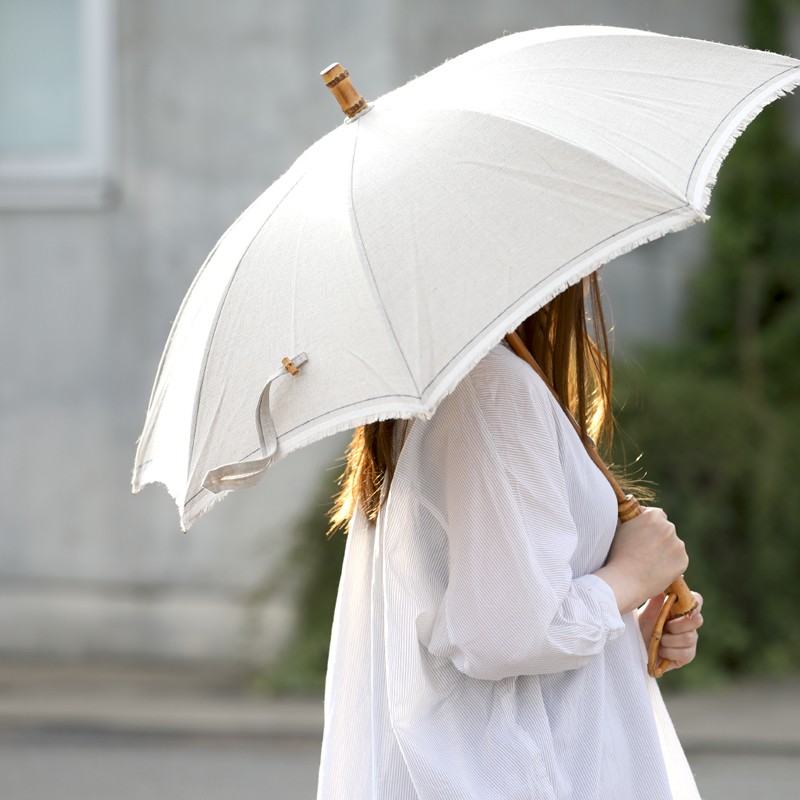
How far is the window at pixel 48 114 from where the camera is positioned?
7.56 meters

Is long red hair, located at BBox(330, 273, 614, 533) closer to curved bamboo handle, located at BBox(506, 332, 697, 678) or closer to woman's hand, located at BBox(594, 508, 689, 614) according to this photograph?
curved bamboo handle, located at BBox(506, 332, 697, 678)

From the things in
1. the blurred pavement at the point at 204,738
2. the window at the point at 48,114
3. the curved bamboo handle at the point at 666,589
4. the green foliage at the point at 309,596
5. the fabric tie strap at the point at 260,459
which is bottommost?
the blurred pavement at the point at 204,738

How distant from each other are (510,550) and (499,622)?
94 mm

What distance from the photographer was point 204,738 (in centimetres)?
618

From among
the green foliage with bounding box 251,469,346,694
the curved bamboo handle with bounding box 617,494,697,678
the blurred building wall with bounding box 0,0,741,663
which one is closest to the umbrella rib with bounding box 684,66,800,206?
the curved bamboo handle with bounding box 617,494,697,678

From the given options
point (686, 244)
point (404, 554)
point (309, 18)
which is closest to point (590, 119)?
point (404, 554)

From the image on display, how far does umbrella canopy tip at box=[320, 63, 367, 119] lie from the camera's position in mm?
1941

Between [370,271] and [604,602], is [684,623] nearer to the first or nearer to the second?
[604,602]

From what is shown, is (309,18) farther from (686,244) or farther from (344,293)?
(344,293)

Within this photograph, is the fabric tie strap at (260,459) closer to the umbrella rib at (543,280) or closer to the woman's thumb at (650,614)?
the umbrella rib at (543,280)

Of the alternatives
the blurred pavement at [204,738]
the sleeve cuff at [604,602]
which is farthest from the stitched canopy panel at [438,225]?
the blurred pavement at [204,738]

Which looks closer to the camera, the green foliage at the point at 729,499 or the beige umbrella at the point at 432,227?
the beige umbrella at the point at 432,227

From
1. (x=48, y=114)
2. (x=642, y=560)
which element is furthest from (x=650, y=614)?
(x=48, y=114)

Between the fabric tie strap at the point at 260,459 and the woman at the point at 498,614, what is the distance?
23 cm
